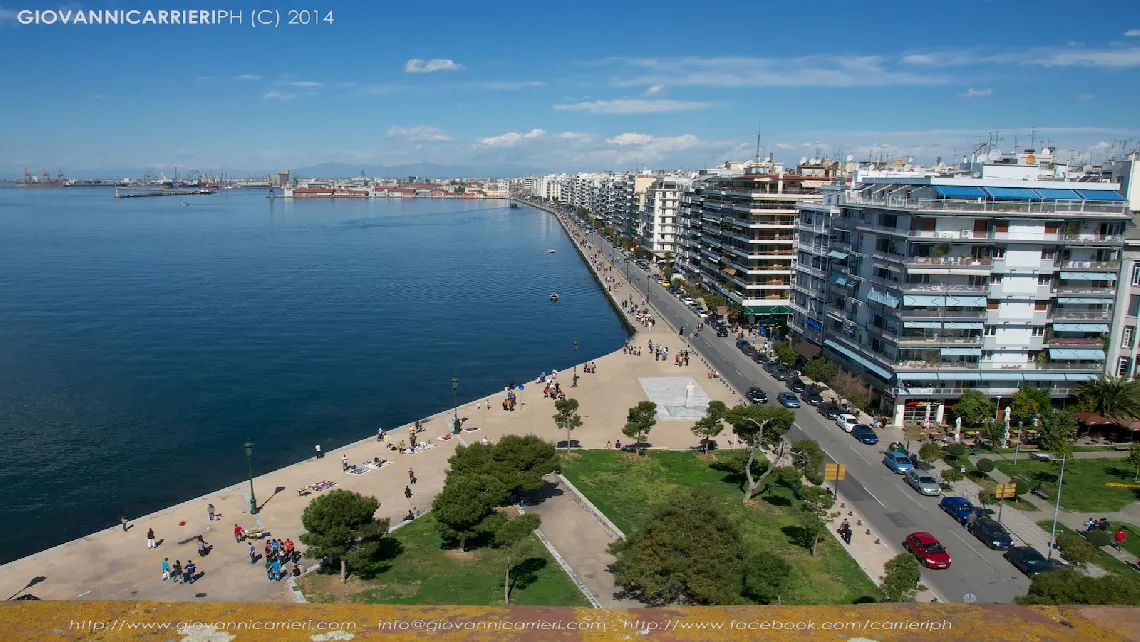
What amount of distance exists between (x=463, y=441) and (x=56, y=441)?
2270 centimetres

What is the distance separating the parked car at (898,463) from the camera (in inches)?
1380

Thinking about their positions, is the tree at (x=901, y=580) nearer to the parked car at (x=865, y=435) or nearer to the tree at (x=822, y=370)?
the parked car at (x=865, y=435)

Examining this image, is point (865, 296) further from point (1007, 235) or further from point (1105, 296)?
point (1105, 296)

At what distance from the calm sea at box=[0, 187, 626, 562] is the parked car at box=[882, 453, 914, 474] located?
27.3 meters

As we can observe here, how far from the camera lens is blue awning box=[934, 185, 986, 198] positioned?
4022cm

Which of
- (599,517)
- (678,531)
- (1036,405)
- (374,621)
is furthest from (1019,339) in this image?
(374,621)

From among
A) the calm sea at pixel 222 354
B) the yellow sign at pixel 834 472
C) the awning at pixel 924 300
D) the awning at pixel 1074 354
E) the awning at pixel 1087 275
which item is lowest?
the calm sea at pixel 222 354

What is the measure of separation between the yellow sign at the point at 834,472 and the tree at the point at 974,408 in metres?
11.1

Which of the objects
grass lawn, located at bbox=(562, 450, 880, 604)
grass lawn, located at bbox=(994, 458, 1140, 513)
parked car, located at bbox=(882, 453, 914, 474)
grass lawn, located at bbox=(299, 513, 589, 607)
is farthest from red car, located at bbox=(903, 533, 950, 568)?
grass lawn, located at bbox=(299, 513, 589, 607)

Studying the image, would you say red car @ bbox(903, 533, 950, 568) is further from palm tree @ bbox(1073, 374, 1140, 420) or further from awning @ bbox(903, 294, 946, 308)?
palm tree @ bbox(1073, 374, 1140, 420)

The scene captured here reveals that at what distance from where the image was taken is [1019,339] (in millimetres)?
41781

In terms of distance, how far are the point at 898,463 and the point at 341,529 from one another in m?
24.7

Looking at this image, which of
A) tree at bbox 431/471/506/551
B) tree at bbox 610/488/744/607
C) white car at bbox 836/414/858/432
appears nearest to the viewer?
tree at bbox 610/488/744/607

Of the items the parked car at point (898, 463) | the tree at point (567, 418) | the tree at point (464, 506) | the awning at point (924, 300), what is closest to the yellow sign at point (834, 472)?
the parked car at point (898, 463)
